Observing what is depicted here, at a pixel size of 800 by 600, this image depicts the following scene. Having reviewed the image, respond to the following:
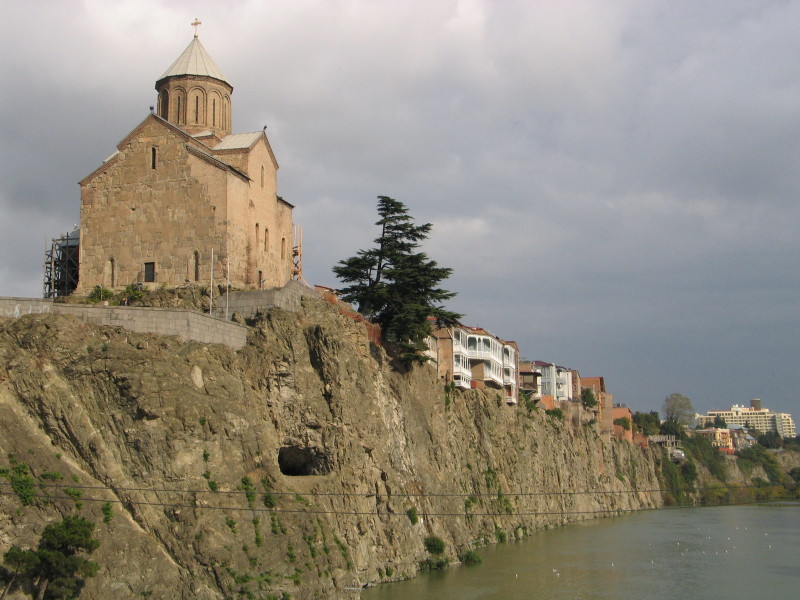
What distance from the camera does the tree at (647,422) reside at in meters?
124

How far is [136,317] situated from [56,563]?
9.87 metres

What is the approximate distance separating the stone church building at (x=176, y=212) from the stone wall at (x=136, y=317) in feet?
21.2

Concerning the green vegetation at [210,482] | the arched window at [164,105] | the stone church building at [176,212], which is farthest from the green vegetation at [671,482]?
the green vegetation at [210,482]

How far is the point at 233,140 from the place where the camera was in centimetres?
4353

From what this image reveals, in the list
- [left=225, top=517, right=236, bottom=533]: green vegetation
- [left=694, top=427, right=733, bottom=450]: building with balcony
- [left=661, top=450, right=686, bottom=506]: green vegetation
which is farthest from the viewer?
[left=694, top=427, right=733, bottom=450]: building with balcony

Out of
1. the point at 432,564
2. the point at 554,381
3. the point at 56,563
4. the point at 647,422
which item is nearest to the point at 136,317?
the point at 56,563

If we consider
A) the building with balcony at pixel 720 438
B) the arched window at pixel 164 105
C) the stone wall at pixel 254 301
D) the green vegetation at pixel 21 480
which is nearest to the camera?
the green vegetation at pixel 21 480

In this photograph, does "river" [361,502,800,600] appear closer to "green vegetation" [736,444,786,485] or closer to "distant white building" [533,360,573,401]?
"distant white building" [533,360,573,401]

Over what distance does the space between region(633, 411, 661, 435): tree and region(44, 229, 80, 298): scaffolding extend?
89647 millimetres

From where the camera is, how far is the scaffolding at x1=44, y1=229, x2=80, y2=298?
43.6 metres

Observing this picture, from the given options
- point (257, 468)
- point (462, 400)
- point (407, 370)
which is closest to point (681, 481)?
point (462, 400)

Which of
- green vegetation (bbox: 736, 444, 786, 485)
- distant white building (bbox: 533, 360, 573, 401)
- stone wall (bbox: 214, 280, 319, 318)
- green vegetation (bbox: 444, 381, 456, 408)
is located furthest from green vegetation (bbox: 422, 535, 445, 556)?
green vegetation (bbox: 736, 444, 786, 485)

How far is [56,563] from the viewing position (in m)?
24.8

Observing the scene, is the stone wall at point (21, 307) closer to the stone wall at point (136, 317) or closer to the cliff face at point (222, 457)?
the stone wall at point (136, 317)
